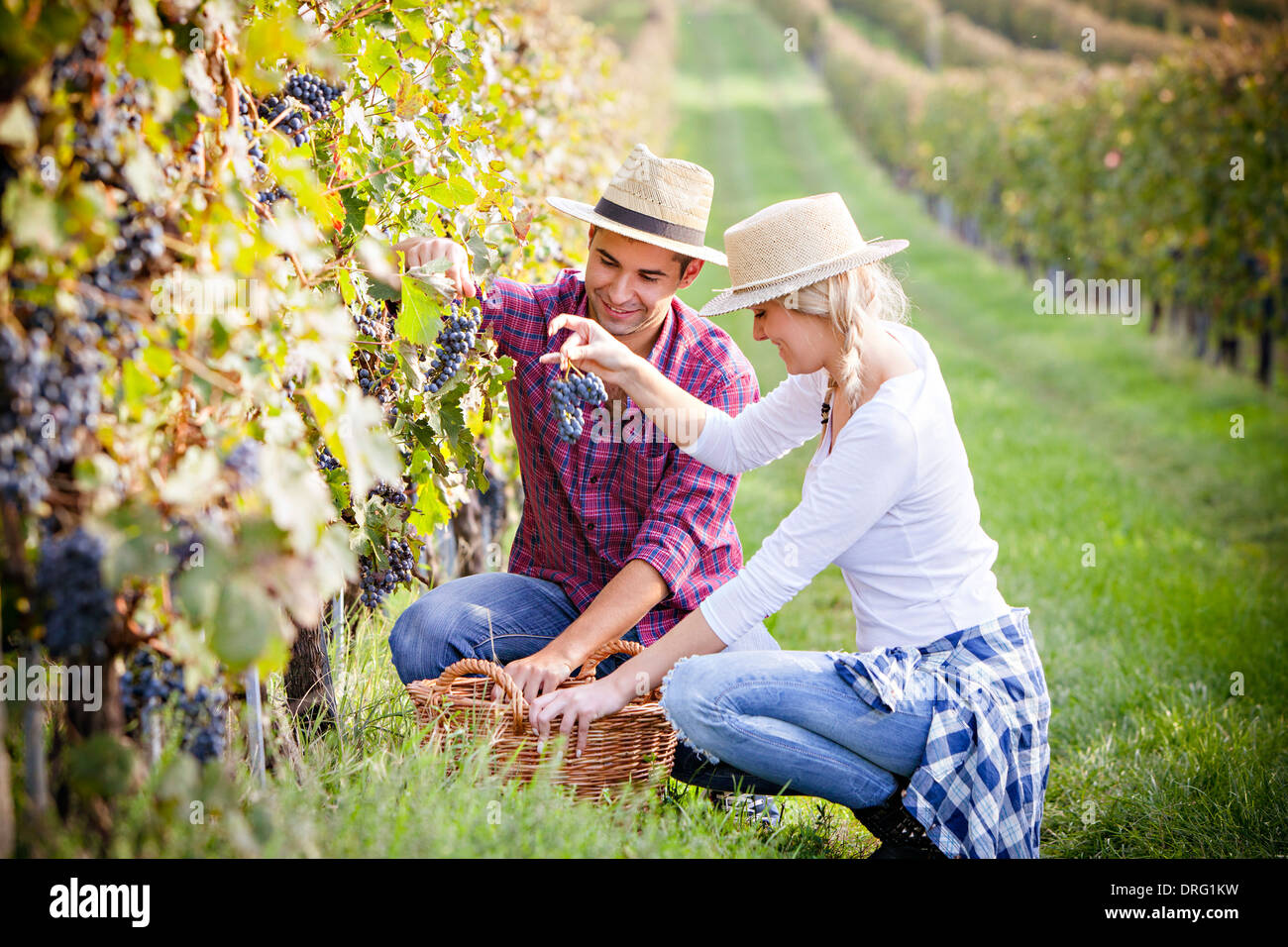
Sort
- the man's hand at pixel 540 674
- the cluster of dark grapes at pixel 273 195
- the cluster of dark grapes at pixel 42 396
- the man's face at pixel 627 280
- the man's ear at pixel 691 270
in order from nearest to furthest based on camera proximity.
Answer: the cluster of dark grapes at pixel 42 396
the cluster of dark grapes at pixel 273 195
the man's hand at pixel 540 674
the man's face at pixel 627 280
the man's ear at pixel 691 270

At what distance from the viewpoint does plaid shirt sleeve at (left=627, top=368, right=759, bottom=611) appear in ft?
8.54

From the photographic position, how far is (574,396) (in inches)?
95.8

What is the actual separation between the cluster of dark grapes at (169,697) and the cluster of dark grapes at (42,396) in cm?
33

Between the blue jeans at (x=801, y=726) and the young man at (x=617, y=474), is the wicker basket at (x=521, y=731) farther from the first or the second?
the young man at (x=617, y=474)

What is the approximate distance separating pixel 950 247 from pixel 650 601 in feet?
52.2

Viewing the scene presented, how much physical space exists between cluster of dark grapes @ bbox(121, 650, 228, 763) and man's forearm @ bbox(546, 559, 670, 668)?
88 cm

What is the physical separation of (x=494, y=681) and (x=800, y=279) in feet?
3.56

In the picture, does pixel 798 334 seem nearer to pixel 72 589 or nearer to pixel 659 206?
pixel 659 206

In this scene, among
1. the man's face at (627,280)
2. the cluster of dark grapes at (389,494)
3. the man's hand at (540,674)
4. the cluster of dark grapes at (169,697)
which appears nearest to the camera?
the cluster of dark grapes at (169,697)

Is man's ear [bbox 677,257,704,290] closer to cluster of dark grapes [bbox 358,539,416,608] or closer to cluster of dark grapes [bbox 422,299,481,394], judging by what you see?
cluster of dark grapes [bbox 422,299,481,394]

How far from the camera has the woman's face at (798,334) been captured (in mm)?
2506

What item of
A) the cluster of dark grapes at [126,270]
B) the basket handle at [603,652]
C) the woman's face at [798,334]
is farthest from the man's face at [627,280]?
the cluster of dark grapes at [126,270]

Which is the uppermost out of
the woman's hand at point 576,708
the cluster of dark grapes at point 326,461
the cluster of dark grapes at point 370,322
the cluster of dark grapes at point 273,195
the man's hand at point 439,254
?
the cluster of dark grapes at point 273,195

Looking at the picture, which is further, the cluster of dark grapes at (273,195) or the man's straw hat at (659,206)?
the man's straw hat at (659,206)
